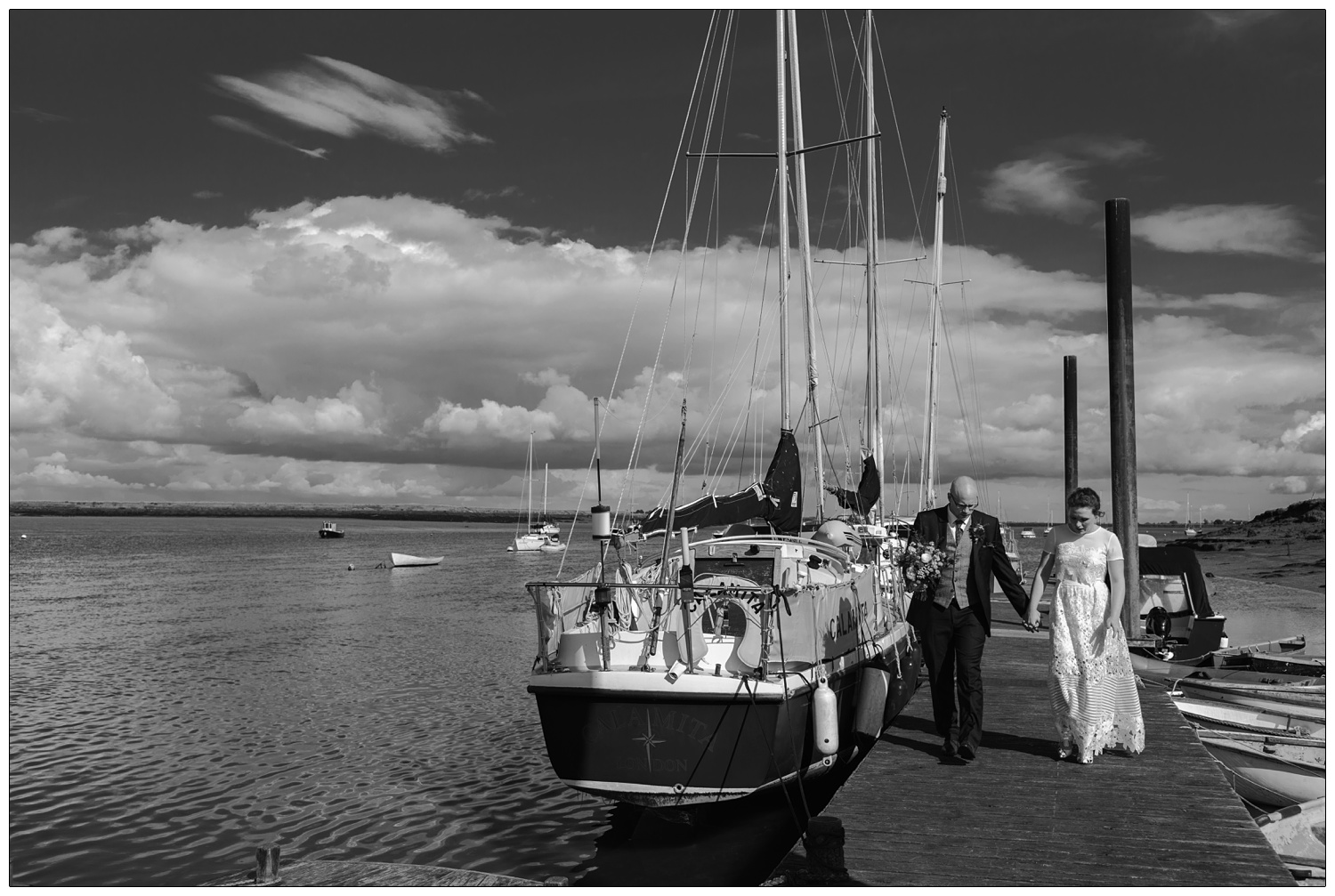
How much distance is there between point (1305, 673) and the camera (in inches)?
537

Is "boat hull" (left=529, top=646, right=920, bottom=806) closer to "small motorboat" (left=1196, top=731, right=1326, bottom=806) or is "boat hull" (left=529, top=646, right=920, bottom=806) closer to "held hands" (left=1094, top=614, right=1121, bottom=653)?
"held hands" (left=1094, top=614, right=1121, bottom=653)

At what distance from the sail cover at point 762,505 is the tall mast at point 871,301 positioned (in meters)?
8.99

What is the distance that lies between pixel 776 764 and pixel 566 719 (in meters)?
1.92

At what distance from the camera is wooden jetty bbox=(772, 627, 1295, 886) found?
5.39 meters

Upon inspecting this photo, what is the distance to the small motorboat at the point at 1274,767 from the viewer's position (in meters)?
8.99

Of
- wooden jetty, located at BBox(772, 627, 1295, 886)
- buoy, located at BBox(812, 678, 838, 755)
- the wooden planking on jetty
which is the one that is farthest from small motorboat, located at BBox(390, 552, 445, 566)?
wooden jetty, located at BBox(772, 627, 1295, 886)

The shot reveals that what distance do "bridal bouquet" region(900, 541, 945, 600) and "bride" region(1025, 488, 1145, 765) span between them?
2.48ft

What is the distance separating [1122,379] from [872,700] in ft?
25.0

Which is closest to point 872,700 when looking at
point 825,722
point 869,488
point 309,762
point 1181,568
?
point 825,722

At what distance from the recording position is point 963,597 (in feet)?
24.8

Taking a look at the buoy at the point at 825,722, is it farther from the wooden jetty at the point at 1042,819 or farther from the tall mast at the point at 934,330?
the tall mast at the point at 934,330

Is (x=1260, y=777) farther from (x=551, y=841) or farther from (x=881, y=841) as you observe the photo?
(x=551, y=841)

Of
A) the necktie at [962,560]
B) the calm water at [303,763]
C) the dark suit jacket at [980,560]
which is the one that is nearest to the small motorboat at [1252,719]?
the dark suit jacket at [980,560]

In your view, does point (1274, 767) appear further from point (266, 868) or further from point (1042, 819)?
point (266, 868)
